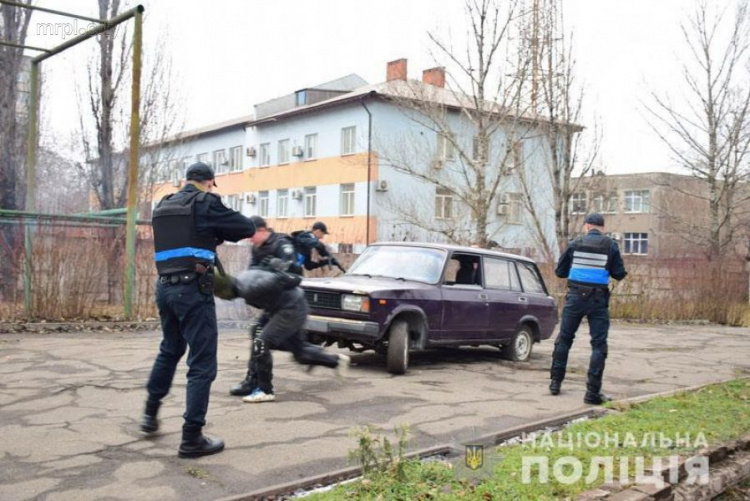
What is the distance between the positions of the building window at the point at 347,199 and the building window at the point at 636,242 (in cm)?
3262

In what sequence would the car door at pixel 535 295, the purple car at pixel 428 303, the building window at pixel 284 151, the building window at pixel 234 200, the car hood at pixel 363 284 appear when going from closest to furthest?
the purple car at pixel 428 303
the car hood at pixel 363 284
the car door at pixel 535 295
the building window at pixel 284 151
the building window at pixel 234 200

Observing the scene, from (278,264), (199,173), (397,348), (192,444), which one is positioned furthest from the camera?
(397,348)

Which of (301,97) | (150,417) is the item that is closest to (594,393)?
(150,417)

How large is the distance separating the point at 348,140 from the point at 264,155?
838 centimetres

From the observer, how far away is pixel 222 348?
34.3 ft

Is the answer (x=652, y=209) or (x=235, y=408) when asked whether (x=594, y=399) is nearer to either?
(x=235, y=408)

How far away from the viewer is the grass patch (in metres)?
4.18

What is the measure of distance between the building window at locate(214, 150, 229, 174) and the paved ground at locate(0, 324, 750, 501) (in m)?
36.2

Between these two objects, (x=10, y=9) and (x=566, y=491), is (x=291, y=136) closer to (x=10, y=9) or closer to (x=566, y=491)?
(x=10, y=9)

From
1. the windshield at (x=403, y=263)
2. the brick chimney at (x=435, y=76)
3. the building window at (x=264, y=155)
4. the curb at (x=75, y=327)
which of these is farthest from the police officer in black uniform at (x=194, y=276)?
the building window at (x=264, y=155)

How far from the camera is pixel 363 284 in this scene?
28.6 feet

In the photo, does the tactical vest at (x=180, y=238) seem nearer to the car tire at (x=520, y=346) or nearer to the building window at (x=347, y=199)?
the car tire at (x=520, y=346)

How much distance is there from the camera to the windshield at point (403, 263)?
9.31 metres

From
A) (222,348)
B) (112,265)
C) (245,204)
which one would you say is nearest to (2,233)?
(112,265)
